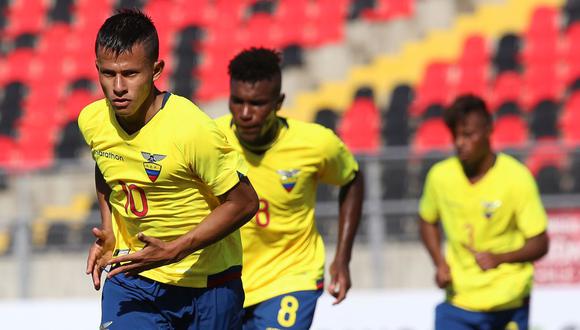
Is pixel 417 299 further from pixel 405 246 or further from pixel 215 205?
pixel 215 205

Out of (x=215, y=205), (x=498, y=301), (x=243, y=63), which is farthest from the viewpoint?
(x=498, y=301)

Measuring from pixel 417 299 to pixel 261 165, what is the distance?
3.71 m

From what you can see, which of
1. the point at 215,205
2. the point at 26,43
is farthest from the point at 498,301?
the point at 26,43

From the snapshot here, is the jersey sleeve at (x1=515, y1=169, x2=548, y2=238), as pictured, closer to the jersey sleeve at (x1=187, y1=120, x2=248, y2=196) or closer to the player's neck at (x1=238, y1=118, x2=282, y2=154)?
the player's neck at (x1=238, y1=118, x2=282, y2=154)

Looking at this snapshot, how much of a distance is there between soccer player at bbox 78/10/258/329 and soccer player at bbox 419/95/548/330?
7.26ft

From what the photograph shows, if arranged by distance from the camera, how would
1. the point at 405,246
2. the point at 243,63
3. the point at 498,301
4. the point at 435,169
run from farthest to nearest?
the point at 405,246 < the point at 435,169 < the point at 498,301 < the point at 243,63

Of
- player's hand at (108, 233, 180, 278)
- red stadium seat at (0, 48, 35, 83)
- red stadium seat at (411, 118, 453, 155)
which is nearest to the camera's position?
player's hand at (108, 233, 180, 278)

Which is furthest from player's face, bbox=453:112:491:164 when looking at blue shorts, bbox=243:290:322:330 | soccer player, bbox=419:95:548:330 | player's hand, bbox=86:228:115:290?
player's hand, bbox=86:228:115:290

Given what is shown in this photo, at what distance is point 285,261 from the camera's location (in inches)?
239

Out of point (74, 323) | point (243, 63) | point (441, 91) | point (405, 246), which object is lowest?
point (74, 323)

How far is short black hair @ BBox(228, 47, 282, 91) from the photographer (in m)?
6.00

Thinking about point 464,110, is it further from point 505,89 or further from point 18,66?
point 18,66

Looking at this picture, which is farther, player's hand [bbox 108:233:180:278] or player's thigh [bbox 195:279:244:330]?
player's thigh [bbox 195:279:244:330]

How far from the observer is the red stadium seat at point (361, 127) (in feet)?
45.8
